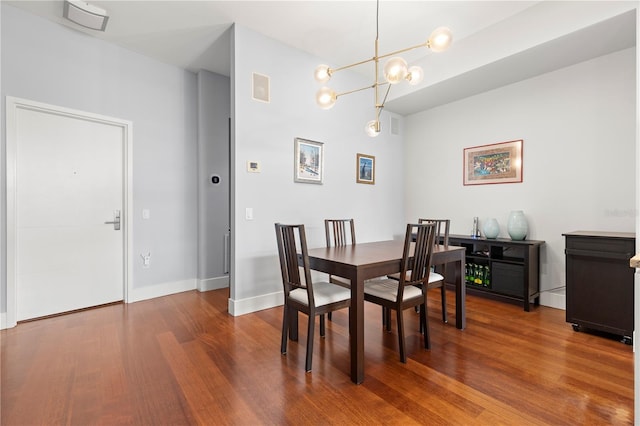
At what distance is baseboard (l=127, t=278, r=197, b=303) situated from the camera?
3.52 meters

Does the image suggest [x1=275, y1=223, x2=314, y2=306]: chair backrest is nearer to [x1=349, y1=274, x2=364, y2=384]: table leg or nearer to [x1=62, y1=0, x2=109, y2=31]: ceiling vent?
[x1=349, y1=274, x2=364, y2=384]: table leg

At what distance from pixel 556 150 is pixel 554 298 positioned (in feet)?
5.41

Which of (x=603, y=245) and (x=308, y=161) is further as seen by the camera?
(x=308, y=161)

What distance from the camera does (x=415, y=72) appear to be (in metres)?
2.30

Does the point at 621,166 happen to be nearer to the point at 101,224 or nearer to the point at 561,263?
the point at 561,263

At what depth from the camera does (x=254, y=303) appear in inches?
127

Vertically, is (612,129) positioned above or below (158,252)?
above

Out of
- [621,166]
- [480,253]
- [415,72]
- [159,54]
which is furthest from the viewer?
[480,253]

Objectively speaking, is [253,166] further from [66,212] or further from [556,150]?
[556,150]

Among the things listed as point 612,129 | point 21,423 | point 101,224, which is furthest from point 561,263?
point 101,224

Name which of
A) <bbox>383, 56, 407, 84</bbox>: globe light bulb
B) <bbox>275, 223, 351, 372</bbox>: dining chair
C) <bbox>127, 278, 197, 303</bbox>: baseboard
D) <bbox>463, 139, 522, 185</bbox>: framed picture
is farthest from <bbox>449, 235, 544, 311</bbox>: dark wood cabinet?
<bbox>127, 278, 197, 303</bbox>: baseboard

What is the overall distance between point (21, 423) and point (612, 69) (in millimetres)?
5294

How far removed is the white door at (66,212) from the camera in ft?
9.39

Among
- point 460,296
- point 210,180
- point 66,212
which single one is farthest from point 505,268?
point 66,212
